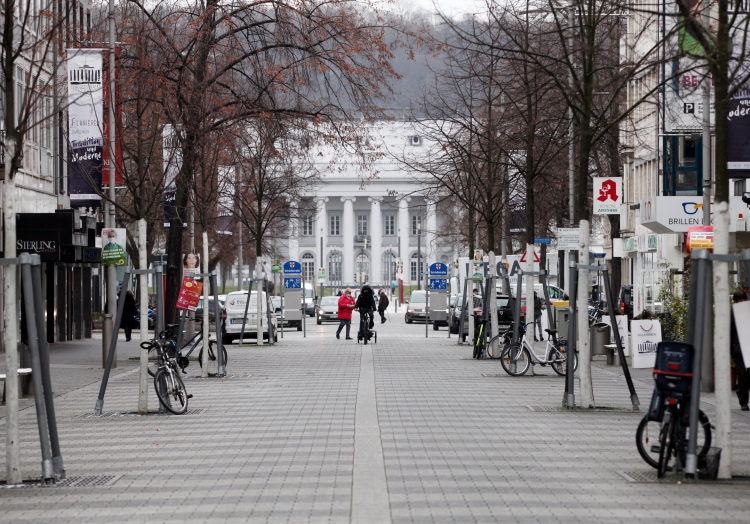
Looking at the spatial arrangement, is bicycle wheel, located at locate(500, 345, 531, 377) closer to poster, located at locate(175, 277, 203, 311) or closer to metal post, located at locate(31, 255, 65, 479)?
poster, located at locate(175, 277, 203, 311)

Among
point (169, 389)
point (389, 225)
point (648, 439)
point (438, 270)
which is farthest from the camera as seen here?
point (389, 225)

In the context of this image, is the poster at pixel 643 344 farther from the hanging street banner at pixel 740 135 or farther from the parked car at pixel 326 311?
the parked car at pixel 326 311

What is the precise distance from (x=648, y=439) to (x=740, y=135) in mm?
Answer: 9887

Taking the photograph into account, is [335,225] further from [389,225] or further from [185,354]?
[185,354]

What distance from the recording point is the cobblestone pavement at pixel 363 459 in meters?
8.98

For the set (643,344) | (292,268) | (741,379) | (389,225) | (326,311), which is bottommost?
(326,311)

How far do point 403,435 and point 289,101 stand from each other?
1580 centimetres

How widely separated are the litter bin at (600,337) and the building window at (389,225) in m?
116

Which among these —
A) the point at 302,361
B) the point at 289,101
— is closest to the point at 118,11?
the point at 289,101

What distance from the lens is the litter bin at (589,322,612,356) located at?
28734 millimetres

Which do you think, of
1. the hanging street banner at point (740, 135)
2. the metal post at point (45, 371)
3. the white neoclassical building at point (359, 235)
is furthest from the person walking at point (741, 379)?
the white neoclassical building at point (359, 235)

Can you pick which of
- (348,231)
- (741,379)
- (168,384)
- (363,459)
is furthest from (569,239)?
(348,231)

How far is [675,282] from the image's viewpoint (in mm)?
33344

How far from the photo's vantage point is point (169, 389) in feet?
53.3
